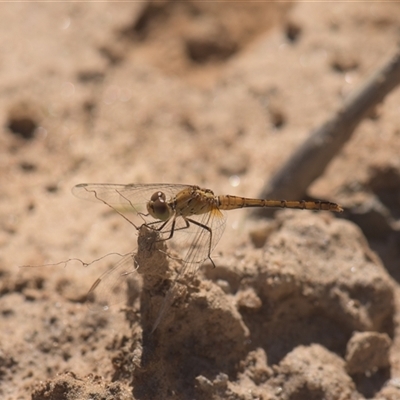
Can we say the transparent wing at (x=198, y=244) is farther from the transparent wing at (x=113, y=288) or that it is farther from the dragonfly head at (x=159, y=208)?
the transparent wing at (x=113, y=288)

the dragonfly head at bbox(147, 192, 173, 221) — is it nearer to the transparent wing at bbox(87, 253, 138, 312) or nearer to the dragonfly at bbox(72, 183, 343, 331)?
the dragonfly at bbox(72, 183, 343, 331)

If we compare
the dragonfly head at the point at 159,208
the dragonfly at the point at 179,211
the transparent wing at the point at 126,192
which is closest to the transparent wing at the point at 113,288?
the dragonfly at the point at 179,211

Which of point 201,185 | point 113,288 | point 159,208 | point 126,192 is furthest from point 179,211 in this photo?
point 201,185

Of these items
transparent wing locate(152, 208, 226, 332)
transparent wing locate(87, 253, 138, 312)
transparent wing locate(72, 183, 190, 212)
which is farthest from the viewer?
transparent wing locate(72, 183, 190, 212)

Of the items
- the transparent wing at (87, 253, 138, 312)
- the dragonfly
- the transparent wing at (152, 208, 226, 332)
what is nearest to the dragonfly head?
the dragonfly

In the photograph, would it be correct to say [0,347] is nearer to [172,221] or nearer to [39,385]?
Answer: [39,385]

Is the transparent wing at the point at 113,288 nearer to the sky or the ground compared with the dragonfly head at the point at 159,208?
nearer to the ground

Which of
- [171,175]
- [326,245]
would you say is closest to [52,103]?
[171,175]
